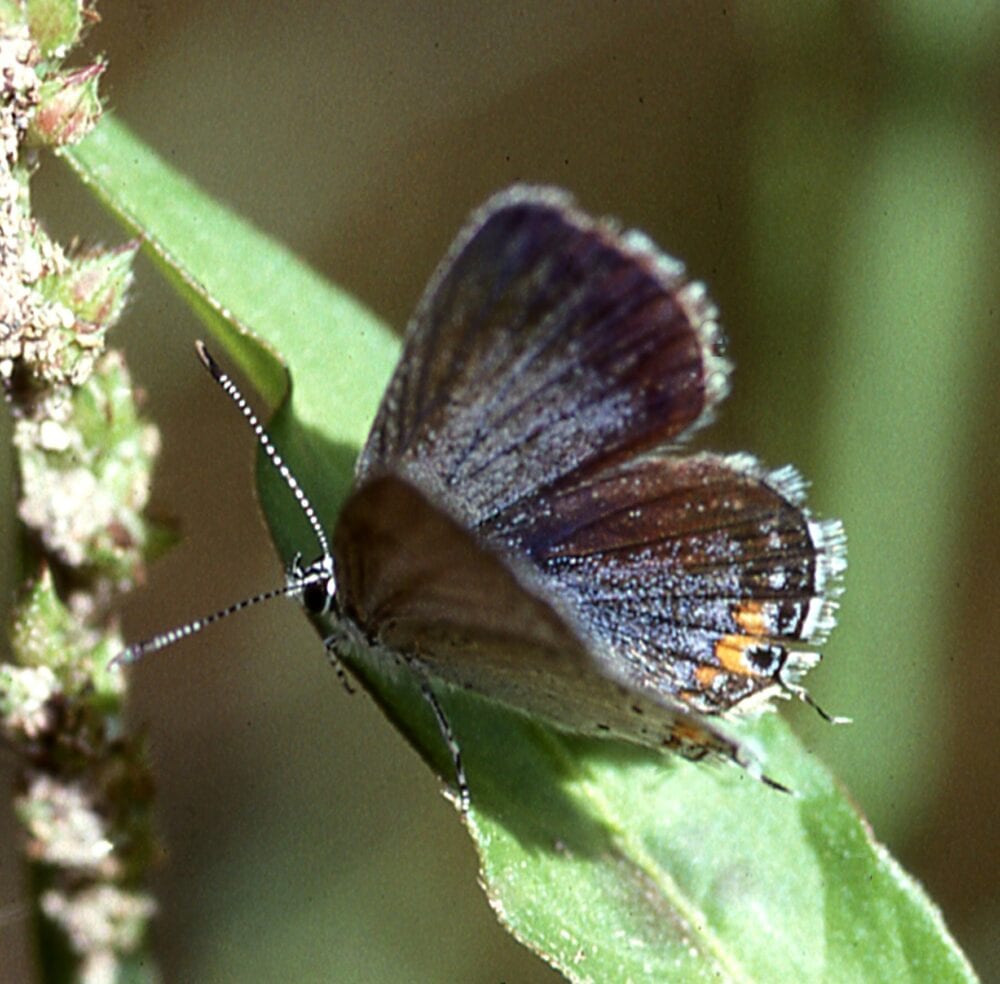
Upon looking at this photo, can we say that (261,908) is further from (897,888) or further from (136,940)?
(897,888)

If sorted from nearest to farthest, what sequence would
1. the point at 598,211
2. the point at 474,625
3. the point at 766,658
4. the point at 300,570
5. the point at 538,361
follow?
the point at 474,625 → the point at 538,361 → the point at 300,570 → the point at 766,658 → the point at 598,211

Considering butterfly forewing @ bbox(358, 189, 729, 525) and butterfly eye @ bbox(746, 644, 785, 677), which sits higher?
butterfly forewing @ bbox(358, 189, 729, 525)

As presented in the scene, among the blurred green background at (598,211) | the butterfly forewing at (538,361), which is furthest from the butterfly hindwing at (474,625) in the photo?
the blurred green background at (598,211)

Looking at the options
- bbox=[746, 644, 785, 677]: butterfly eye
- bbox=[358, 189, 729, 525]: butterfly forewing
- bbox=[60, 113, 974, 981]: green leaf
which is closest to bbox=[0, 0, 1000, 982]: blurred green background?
bbox=[746, 644, 785, 677]: butterfly eye

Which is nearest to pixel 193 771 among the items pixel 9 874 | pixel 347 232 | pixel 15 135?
pixel 9 874

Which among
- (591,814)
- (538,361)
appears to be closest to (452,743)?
(591,814)

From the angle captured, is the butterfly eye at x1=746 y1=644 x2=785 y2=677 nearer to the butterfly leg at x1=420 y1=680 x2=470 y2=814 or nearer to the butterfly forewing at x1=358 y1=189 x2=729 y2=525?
the butterfly forewing at x1=358 y1=189 x2=729 y2=525

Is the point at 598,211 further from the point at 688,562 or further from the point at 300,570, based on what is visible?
the point at 300,570

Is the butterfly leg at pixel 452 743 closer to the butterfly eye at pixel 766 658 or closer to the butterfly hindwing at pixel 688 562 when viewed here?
the butterfly hindwing at pixel 688 562
